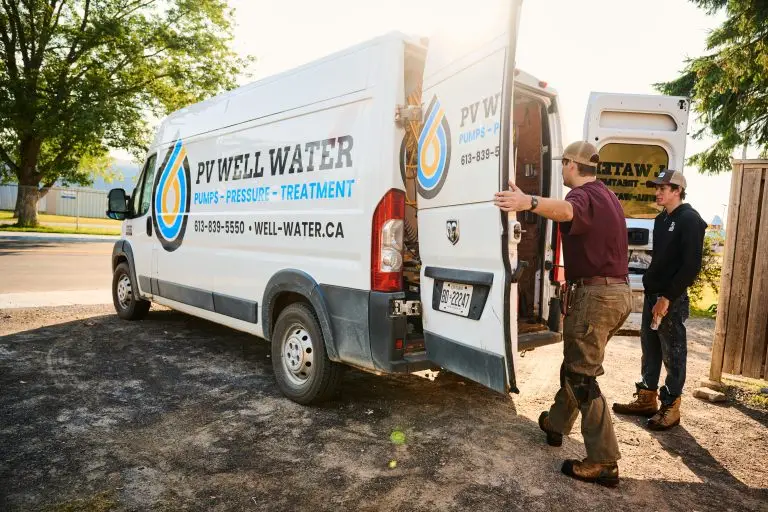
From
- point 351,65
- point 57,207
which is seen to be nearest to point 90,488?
point 351,65

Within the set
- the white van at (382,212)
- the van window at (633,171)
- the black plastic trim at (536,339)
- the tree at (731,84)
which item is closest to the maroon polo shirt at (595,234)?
the white van at (382,212)

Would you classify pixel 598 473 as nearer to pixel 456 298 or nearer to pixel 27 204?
pixel 456 298

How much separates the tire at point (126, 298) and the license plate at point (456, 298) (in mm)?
4765

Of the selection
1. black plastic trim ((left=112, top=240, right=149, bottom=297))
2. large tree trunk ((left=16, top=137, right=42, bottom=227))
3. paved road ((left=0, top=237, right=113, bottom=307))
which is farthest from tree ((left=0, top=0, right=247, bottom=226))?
black plastic trim ((left=112, top=240, right=149, bottom=297))

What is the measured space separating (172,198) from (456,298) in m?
3.91

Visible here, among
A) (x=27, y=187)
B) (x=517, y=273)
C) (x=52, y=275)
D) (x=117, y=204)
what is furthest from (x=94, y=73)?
(x=517, y=273)

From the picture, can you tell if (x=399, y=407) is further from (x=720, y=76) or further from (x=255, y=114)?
(x=720, y=76)

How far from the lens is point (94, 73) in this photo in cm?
2112

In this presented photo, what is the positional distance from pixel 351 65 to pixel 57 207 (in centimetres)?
4254

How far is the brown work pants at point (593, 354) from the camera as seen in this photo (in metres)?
3.06

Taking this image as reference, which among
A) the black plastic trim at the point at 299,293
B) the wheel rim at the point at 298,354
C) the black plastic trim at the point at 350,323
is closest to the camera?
the black plastic trim at the point at 350,323

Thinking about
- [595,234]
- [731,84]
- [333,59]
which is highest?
[731,84]

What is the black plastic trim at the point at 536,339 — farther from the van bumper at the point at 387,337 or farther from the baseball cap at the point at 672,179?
the baseball cap at the point at 672,179

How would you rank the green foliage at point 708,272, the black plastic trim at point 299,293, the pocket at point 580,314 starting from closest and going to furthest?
the pocket at point 580,314, the black plastic trim at point 299,293, the green foliage at point 708,272
